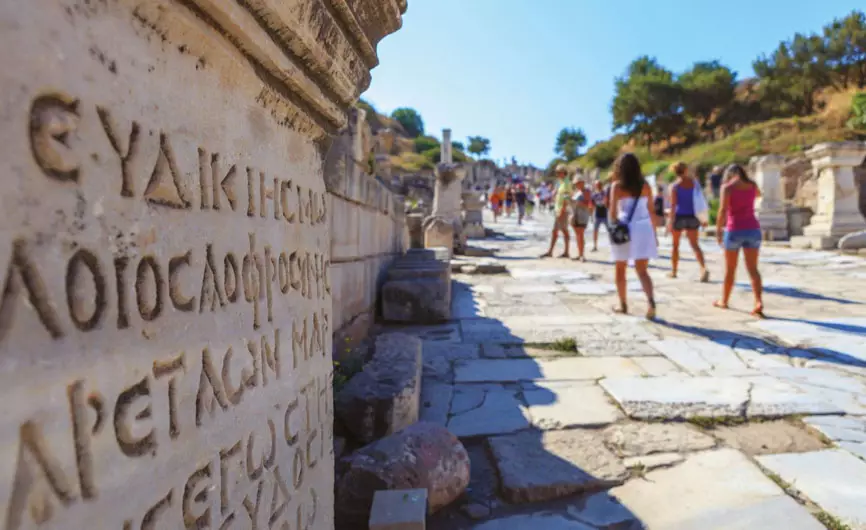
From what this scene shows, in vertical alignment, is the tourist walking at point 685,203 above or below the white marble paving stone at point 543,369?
above

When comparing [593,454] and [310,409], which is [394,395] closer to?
[593,454]

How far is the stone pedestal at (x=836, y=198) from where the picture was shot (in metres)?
10.6

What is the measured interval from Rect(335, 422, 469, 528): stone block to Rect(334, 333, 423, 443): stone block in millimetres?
281

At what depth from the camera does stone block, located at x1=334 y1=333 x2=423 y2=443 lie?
2.23 metres

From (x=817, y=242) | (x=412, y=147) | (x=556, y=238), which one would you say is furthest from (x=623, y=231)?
(x=412, y=147)

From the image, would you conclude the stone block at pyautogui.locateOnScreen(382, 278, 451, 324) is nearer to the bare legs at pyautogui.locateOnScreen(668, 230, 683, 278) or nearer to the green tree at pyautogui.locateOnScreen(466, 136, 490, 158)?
the bare legs at pyautogui.locateOnScreen(668, 230, 683, 278)

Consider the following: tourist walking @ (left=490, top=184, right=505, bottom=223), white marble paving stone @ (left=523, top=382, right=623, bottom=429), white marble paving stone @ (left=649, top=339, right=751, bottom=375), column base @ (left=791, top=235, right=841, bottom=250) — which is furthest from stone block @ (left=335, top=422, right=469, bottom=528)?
tourist walking @ (left=490, top=184, right=505, bottom=223)

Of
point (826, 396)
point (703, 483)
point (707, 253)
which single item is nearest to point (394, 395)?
point (703, 483)

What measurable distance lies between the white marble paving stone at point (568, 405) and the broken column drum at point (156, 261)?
1598 mm

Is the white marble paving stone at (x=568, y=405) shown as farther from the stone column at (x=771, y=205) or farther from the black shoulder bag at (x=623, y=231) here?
the stone column at (x=771, y=205)

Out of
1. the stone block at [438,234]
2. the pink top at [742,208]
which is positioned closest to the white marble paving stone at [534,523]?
the pink top at [742,208]

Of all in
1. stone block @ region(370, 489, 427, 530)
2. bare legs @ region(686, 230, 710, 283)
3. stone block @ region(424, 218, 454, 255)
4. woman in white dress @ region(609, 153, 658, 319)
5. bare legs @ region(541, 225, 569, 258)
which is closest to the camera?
stone block @ region(370, 489, 427, 530)

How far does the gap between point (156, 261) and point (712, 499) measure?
191cm

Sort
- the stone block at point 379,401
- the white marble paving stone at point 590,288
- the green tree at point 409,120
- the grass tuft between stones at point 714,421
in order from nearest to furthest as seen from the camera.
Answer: the stone block at point 379,401 → the grass tuft between stones at point 714,421 → the white marble paving stone at point 590,288 → the green tree at point 409,120
